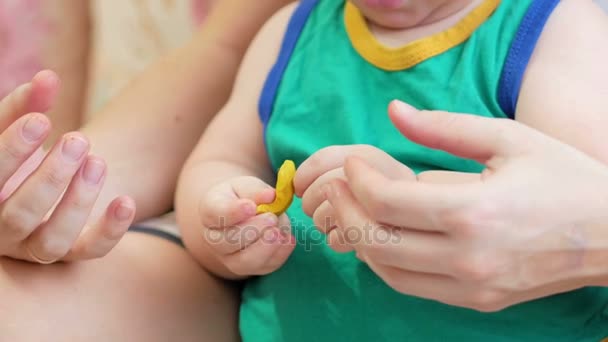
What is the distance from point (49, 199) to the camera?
50 cm

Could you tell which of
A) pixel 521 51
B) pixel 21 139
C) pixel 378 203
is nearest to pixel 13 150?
pixel 21 139

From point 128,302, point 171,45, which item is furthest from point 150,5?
point 128,302

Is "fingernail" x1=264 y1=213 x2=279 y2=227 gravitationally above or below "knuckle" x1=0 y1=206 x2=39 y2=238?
below

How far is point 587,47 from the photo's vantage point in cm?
55

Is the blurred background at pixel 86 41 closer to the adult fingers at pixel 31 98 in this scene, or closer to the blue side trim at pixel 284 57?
the blue side trim at pixel 284 57

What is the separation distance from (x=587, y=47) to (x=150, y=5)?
2.04ft

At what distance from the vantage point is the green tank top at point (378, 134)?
1.82 ft

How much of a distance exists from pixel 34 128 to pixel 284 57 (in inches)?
12.4

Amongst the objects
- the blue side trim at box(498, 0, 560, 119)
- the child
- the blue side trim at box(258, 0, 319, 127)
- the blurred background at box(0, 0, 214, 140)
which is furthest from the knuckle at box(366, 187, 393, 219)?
the blurred background at box(0, 0, 214, 140)

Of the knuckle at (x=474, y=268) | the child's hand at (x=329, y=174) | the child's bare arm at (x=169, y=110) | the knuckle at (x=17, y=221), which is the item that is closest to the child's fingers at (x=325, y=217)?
the child's hand at (x=329, y=174)

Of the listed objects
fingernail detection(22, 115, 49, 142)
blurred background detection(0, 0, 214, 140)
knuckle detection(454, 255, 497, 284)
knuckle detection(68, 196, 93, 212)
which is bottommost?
blurred background detection(0, 0, 214, 140)

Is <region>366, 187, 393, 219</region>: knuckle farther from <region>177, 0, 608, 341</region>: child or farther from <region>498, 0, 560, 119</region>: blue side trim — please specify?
<region>498, 0, 560, 119</region>: blue side trim

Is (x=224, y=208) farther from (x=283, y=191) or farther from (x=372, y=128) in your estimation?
(x=372, y=128)

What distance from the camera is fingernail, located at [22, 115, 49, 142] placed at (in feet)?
1.61
